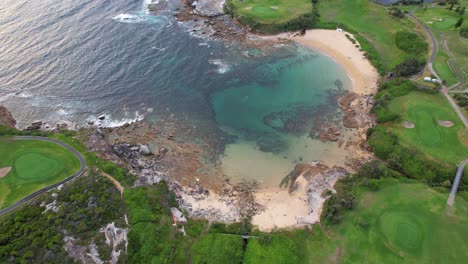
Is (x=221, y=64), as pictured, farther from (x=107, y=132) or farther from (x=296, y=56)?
(x=107, y=132)

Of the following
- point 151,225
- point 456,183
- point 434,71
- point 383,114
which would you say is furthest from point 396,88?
point 151,225

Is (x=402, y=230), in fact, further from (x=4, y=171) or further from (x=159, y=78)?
(x=4, y=171)

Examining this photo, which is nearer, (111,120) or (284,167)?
(284,167)

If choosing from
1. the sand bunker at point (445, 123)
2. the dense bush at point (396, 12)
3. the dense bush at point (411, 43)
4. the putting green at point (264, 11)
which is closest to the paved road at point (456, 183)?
the sand bunker at point (445, 123)

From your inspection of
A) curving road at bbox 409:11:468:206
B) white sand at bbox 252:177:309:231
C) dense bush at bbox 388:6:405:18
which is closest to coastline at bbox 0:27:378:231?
white sand at bbox 252:177:309:231

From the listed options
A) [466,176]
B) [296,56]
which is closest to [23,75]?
[296,56]
